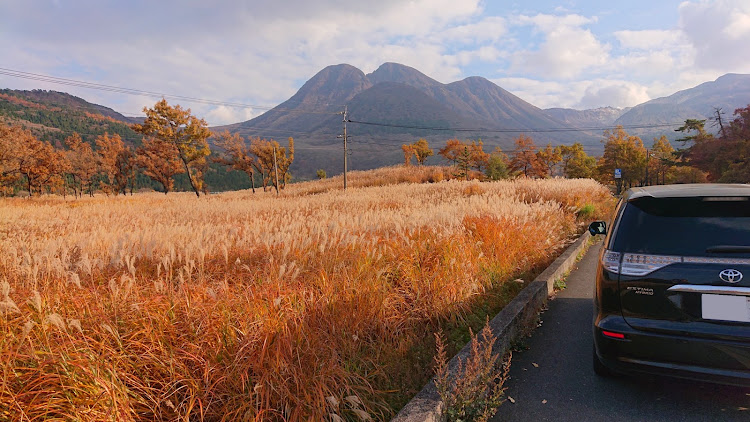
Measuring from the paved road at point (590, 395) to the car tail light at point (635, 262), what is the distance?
109 cm

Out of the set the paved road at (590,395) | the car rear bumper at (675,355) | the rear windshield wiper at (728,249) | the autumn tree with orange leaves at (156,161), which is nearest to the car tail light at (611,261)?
the car rear bumper at (675,355)

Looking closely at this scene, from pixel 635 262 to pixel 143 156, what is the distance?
6442 centimetres

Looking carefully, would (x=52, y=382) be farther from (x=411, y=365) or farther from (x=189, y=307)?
(x=411, y=365)

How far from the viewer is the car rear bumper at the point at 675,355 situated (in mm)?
2303

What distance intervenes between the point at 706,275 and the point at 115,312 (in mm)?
4072

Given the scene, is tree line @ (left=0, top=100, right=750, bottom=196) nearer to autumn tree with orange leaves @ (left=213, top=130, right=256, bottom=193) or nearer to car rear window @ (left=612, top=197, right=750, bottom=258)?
autumn tree with orange leaves @ (left=213, top=130, right=256, bottom=193)

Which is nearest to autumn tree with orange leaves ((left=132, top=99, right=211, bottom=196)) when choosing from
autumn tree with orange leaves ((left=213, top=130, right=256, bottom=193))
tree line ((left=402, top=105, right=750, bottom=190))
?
autumn tree with orange leaves ((left=213, top=130, right=256, bottom=193))

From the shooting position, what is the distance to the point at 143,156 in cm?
5400

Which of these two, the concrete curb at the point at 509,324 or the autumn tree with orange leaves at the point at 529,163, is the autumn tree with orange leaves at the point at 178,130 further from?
the autumn tree with orange leaves at the point at 529,163

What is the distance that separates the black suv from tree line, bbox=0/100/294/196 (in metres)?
35.2

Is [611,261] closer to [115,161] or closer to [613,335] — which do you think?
[613,335]

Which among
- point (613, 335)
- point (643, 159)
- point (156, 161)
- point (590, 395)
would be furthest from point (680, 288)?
point (643, 159)

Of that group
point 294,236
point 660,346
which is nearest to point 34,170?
point 294,236

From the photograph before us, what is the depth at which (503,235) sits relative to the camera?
604cm
